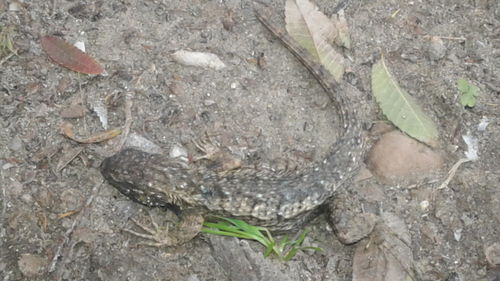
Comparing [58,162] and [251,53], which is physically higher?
[251,53]

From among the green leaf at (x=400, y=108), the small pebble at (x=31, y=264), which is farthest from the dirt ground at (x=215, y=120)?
the green leaf at (x=400, y=108)

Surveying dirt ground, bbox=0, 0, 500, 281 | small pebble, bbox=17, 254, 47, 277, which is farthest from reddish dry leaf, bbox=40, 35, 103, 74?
small pebble, bbox=17, 254, 47, 277

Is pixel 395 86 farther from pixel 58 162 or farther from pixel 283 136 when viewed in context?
pixel 58 162

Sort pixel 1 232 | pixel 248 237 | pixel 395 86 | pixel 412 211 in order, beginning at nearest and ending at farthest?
pixel 1 232
pixel 248 237
pixel 412 211
pixel 395 86

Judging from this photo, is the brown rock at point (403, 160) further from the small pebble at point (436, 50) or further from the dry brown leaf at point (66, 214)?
the dry brown leaf at point (66, 214)

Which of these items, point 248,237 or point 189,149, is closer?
point 248,237

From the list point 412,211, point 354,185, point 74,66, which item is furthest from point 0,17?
point 412,211

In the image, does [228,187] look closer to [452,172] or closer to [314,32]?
[314,32]
